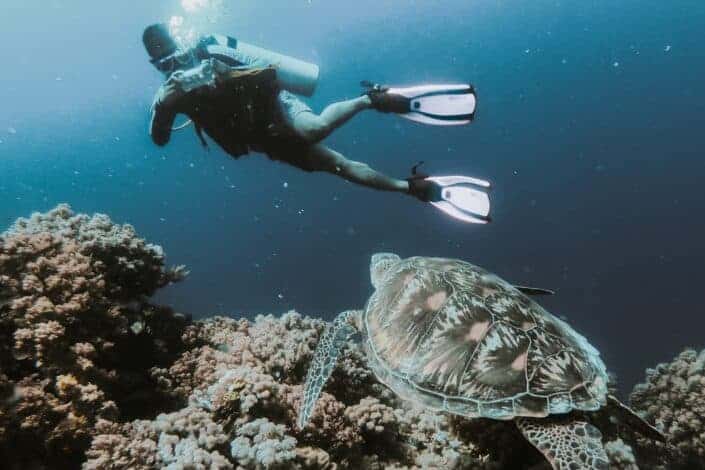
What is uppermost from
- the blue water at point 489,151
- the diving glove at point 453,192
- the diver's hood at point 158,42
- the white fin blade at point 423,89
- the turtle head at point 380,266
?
the blue water at point 489,151

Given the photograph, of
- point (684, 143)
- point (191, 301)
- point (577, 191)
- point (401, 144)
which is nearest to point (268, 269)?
point (191, 301)

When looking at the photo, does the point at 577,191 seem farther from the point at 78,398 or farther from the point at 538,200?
the point at 78,398

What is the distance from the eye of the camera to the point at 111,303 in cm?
333

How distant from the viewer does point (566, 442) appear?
1.91 meters

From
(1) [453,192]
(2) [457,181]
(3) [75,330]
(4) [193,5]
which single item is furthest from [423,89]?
(4) [193,5]

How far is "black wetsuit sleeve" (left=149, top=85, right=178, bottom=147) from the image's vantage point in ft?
16.0

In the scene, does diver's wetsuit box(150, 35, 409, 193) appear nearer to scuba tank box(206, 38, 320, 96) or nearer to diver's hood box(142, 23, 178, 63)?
scuba tank box(206, 38, 320, 96)

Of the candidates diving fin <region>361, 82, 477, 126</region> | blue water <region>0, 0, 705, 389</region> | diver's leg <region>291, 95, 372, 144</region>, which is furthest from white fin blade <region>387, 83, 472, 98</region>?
blue water <region>0, 0, 705, 389</region>

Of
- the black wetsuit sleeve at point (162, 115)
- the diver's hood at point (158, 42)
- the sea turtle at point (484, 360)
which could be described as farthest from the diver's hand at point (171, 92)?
the sea turtle at point (484, 360)

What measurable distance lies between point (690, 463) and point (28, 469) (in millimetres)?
5291

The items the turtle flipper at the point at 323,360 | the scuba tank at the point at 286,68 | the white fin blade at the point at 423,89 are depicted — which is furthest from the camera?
the scuba tank at the point at 286,68

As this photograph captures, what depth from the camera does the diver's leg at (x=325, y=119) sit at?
5477mm

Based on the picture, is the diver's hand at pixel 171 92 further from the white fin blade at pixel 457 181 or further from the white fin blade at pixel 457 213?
the white fin blade at pixel 457 213

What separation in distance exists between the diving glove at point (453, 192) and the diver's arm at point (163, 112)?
11.6 feet
